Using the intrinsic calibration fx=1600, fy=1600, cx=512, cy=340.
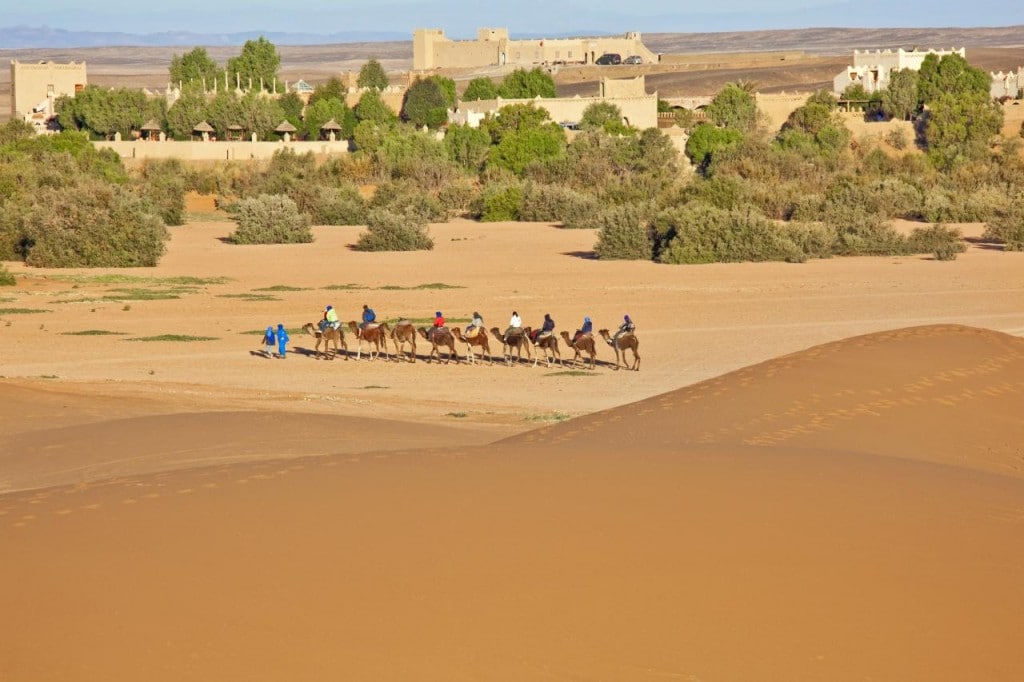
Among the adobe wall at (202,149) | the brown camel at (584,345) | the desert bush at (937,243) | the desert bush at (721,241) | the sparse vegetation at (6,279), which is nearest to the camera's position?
the brown camel at (584,345)

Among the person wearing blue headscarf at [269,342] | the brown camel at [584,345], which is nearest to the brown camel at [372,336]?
the person wearing blue headscarf at [269,342]

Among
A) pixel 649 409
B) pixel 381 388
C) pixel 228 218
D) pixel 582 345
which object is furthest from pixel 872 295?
pixel 228 218

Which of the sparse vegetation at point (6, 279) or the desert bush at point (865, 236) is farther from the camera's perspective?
the desert bush at point (865, 236)

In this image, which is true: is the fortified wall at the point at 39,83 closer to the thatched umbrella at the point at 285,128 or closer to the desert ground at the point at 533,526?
the thatched umbrella at the point at 285,128

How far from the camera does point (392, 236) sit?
42688 millimetres

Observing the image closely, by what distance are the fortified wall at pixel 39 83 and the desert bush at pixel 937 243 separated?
2273 inches

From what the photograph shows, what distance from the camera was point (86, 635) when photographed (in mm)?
6414

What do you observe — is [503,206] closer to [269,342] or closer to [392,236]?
[392,236]

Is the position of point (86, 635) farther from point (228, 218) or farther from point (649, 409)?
point (228, 218)

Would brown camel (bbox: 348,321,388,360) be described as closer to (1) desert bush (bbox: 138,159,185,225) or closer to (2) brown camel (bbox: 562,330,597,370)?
(2) brown camel (bbox: 562,330,597,370)

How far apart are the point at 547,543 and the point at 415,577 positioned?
838 millimetres

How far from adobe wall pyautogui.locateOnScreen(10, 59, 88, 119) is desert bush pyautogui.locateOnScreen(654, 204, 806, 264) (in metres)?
56.5

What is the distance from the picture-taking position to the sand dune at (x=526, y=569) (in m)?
6.24

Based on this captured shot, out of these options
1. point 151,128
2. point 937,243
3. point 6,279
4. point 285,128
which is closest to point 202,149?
point 285,128
